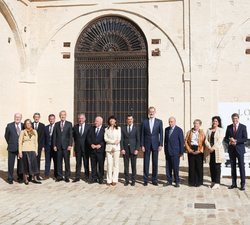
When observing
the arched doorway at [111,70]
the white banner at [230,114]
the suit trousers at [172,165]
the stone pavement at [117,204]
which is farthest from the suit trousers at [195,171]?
the arched doorway at [111,70]

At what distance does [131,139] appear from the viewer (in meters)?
7.89

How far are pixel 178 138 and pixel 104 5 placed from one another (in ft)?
25.9

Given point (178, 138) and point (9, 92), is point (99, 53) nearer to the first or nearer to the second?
point (9, 92)

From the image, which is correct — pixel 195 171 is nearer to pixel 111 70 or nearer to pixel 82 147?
pixel 82 147

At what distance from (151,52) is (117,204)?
8.53m

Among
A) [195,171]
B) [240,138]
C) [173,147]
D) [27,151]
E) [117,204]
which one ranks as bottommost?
[117,204]

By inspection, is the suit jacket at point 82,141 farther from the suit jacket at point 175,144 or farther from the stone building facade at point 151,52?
the stone building facade at point 151,52

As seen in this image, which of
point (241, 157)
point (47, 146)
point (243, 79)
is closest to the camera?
point (241, 157)

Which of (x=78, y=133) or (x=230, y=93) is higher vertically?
(x=230, y=93)

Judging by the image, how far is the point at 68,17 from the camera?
13.9m

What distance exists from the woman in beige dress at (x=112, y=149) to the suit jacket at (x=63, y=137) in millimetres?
1026

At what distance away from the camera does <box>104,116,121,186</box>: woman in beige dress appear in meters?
7.78

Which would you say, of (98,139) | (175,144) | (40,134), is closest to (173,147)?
(175,144)

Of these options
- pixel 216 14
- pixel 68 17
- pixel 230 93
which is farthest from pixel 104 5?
pixel 230 93
